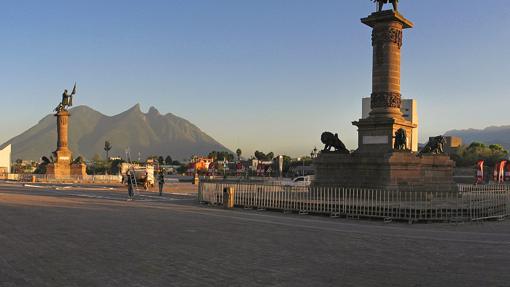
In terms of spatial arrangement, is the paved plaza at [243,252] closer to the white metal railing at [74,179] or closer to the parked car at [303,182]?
the parked car at [303,182]

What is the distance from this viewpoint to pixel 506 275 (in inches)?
345

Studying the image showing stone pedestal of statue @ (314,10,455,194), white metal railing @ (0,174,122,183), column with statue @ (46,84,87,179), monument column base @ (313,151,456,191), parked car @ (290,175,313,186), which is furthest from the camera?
column with statue @ (46,84,87,179)

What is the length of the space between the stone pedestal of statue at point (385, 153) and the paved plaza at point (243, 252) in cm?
624

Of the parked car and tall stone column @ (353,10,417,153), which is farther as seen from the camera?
the parked car

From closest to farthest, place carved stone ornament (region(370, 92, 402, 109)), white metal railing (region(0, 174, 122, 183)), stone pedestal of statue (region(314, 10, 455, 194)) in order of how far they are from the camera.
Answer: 1. stone pedestal of statue (region(314, 10, 455, 194))
2. carved stone ornament (region(370, 92, 402, 109))
3. white metal railing (region(0, 174, 122, 183))

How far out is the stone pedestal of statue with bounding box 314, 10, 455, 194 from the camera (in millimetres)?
23531

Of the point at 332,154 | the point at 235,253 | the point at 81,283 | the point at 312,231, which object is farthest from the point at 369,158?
the point at 81,283

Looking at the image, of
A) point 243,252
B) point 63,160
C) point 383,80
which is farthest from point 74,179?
point 243,252

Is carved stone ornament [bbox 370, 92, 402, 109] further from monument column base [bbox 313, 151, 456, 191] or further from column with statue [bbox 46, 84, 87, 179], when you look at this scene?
column with statue [bbox 46, 84, 87, 179]

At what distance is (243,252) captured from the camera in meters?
10.8

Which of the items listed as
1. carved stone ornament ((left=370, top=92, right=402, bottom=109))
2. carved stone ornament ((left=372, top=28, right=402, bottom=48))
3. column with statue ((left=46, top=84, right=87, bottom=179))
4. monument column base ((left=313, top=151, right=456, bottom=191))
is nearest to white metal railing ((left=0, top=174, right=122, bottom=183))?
column with statue ((left=46, top=84, right=87, bottom=179))

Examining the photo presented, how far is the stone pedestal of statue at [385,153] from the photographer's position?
77.2ft

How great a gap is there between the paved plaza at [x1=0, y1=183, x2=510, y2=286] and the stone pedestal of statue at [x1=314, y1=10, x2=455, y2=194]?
6242 mm

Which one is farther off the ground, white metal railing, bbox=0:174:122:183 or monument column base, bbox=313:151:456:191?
monument column base, bbox=313:151:456:191
